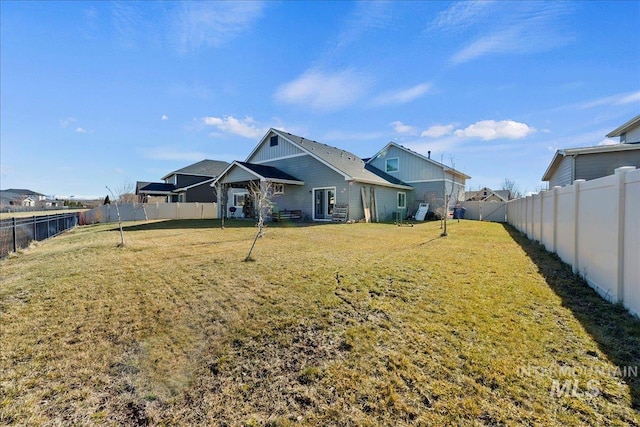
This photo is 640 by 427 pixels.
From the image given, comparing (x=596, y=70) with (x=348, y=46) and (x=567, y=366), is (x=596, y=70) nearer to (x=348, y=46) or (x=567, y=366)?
(x=348, y=46)

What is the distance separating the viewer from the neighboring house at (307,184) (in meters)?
16.5

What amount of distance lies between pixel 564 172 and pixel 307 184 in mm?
13302

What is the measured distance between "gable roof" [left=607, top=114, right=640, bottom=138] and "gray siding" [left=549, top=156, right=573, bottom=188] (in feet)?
11.4

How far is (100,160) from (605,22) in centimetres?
3362

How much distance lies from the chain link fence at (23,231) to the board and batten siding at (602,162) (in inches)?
801

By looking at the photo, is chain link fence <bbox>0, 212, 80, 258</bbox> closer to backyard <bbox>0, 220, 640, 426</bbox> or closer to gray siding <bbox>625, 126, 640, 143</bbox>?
backyard <bbox>0, 220, 640, 426</bbox>

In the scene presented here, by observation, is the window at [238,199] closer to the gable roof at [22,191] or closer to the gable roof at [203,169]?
the gable roof at [203,169]

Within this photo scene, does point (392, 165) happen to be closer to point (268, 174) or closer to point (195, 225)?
point (268, 174)

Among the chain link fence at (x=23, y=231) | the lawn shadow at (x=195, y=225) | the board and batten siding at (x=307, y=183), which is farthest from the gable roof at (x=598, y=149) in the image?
the chain link fence at (x=23, y=231)

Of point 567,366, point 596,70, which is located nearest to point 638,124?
point 596,70

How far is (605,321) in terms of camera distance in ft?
10.9

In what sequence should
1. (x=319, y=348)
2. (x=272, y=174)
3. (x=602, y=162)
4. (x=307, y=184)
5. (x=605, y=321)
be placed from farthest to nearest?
(x=307, y=184) < (x=272, y=174) < (x=602, y=162) < (x=605, y=321) < (x=319, y=348)

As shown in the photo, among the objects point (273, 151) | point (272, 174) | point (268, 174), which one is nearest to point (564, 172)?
point (272, 174)

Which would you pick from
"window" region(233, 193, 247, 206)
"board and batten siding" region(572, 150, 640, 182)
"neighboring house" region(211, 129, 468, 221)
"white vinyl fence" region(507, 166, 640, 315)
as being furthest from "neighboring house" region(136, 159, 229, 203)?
"white vinyl fence" region(507, 166, 640, 315)
